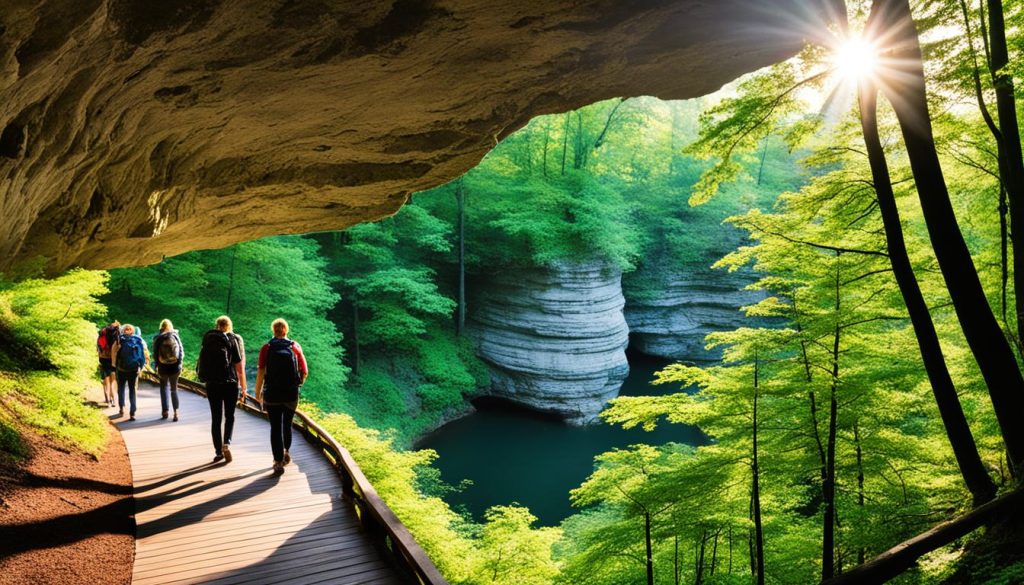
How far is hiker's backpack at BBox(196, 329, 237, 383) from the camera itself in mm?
5918

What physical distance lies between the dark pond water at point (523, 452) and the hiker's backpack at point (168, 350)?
10.3 meters

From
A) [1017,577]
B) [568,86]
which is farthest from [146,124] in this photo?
[1017,577]

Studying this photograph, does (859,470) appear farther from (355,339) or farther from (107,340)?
(355,339)

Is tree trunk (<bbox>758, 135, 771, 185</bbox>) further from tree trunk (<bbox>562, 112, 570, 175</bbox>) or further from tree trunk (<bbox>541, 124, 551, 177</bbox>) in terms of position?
tree trunk (<bbox>541, 124, 551, 177</bbox>)

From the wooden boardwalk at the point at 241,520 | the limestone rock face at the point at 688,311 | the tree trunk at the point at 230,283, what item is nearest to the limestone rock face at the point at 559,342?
the limestone rock face at the point at 688,311

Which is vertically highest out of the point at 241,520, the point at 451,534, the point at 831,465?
the point at 241,520

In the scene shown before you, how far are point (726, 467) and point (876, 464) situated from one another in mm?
2300

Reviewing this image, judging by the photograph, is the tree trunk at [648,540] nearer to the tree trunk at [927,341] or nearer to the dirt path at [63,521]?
the tree trunk at [927,341]

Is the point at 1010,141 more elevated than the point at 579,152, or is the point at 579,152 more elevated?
the point at 579,152

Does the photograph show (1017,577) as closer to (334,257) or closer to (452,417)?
(452,417)

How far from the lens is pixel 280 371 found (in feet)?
Result: 18.8

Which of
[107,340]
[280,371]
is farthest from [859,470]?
[107,340]

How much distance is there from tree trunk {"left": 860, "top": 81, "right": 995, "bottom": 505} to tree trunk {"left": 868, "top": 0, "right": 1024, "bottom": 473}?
11.0 inches

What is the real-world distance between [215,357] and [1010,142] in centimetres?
886
